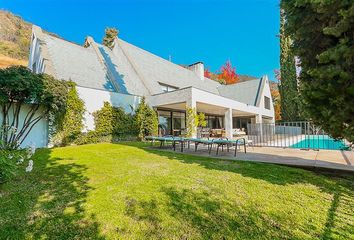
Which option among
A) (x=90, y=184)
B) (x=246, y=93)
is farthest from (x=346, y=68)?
(x=246, y=93)

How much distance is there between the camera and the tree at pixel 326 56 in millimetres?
3549

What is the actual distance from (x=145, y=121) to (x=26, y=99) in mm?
7611

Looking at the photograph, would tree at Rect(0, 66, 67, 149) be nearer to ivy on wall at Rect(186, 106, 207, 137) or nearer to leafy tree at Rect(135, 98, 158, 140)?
leafy tree at Rect(135, 98, 158, 140)

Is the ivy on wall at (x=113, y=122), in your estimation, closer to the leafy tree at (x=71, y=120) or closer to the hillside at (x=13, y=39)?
the leafy tree at (x=71, y=120)

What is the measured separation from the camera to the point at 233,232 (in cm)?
280

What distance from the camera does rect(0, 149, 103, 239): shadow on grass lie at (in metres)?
2.71

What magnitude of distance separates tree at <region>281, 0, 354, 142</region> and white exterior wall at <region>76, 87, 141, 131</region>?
12.8 metres

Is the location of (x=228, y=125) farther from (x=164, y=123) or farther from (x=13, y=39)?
(x=13, y=39)

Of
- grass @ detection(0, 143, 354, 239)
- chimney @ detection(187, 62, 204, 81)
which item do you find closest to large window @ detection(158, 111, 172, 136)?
chimney @ detection(187, 62, 204, 81)

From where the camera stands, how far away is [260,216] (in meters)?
3.24

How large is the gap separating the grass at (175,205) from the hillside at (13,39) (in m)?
42.3

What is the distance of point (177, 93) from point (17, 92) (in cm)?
951

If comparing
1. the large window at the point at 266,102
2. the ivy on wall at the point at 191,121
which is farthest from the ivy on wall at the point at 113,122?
the large window at the point at 266,102

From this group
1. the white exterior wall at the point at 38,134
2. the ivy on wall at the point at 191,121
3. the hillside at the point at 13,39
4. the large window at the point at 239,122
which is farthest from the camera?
the hillside at the point at 13,39
